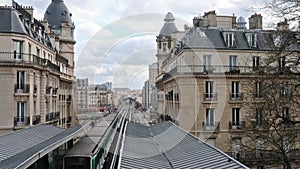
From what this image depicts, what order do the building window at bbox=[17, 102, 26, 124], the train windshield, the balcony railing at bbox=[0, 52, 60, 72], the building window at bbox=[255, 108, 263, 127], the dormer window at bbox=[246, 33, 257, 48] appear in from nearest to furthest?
the building window at bbox=[255, 108, 263, 127] < the train windshield < the balcony railing at bbox=[0, 52, 60, 72] < the building window at bbox=[17, 102, 26, 124] < the dormer window at bbox=[246, 33, 257, 48]

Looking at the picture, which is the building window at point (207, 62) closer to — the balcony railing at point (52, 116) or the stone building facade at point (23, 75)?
the stone building facade at point (23, 75)

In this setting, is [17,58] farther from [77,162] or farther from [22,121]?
[77,162]

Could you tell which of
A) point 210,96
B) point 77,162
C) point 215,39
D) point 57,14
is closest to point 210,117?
point 210,96

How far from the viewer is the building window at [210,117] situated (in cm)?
2830

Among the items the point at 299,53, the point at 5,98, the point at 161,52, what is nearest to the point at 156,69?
the point at 161,52

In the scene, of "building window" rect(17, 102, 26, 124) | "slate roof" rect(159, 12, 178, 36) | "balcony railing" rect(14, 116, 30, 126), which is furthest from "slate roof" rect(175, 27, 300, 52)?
"slate roof" rect(159, 12, 178, 36)

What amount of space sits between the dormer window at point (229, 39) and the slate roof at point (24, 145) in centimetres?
1632

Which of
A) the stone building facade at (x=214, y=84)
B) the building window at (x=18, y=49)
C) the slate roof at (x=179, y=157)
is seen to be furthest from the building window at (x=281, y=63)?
the building window at (x=18, y=49)

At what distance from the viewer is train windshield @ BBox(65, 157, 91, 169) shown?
695 inches

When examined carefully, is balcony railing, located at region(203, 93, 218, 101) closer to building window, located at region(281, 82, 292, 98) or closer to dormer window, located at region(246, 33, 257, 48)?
dormer window, located at region(246, 33, 257, 48)

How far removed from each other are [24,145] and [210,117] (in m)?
16.3

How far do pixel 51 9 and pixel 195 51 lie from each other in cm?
3535

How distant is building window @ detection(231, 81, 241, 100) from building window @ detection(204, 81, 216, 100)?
158cm

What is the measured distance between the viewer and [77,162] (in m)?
17.8
